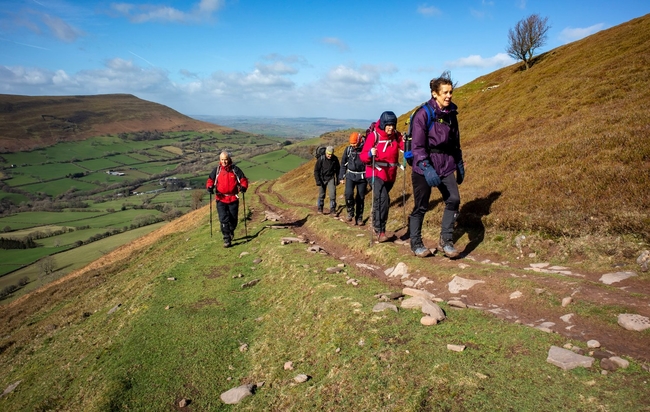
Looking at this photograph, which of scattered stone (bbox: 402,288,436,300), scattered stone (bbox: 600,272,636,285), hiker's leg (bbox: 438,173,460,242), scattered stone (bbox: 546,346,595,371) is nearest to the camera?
scattered stone (bbox: 546,346,595,371)

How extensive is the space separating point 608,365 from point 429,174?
4524 mm

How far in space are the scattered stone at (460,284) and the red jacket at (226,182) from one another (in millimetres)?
8910

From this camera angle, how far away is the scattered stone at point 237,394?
16.7 feet

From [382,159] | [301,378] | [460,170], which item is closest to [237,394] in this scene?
[301,378]

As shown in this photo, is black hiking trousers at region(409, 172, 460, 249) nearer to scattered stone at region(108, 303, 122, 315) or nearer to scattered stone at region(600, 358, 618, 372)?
scattered stone at region(600, 358, 618, 372)

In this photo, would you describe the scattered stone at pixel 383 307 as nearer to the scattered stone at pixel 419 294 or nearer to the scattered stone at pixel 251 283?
the scattered stone at pixel 419 294

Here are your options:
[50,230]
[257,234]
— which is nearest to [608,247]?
[257,234]

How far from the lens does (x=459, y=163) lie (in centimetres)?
827

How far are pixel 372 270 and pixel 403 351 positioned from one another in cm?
424

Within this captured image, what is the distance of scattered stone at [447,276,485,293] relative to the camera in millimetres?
6836

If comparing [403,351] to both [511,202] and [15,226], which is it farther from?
[15,226]

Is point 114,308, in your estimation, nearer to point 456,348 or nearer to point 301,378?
point 301,378

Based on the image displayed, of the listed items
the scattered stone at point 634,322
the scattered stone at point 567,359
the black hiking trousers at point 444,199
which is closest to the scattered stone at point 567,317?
the scattered stone at point 634,322

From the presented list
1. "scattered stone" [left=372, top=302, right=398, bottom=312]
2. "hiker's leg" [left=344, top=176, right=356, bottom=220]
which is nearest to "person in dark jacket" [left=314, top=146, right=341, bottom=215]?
"hiker's leg" [left=344, top=176, right=356, bottom=220]
